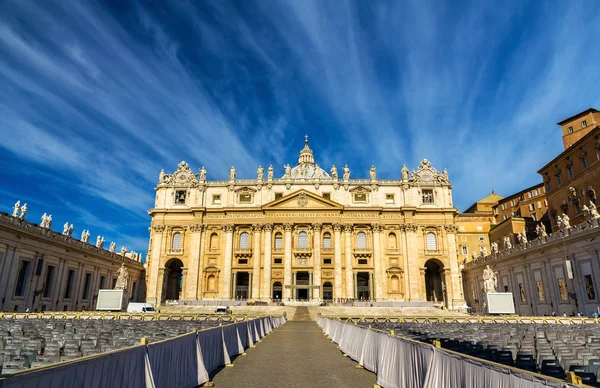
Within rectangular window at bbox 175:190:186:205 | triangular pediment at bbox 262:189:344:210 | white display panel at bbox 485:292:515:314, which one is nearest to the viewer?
white display panel at bbox 485:292:515:314

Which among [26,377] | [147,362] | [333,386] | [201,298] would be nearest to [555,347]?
[333,386]

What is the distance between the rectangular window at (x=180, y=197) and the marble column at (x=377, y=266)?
33377 millimetres

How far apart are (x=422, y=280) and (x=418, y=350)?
5648cm

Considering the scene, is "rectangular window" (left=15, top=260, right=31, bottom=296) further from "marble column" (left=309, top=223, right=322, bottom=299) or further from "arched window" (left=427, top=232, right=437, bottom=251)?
"arched window" (left=427, top=232, right=437, bottom=251)

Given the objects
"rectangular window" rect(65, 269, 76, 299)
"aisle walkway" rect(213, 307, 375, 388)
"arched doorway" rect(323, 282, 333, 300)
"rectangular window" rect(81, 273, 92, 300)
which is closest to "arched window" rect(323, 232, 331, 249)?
"arched doorway" rect(323, 282, 333, 300)

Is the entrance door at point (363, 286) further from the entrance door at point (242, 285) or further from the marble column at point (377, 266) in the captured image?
the entrance door at point (242, 285)

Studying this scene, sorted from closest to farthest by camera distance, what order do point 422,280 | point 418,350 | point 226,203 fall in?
point 418,350
point 422,280
point 226,203

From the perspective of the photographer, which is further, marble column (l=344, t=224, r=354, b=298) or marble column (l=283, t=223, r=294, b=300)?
marble column (l=283, t=223, r=294, b=300)

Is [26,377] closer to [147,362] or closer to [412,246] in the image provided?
[147,362]

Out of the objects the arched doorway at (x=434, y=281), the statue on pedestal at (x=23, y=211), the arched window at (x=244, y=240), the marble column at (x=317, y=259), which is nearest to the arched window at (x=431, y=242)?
the arched doorway at (x=434, y=281)

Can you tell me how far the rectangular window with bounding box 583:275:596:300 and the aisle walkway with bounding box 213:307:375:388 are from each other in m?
28.3

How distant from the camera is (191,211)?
64.8 metres

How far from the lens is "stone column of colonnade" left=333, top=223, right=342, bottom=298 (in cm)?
5960

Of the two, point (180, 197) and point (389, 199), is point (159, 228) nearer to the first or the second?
point (180, 197)
